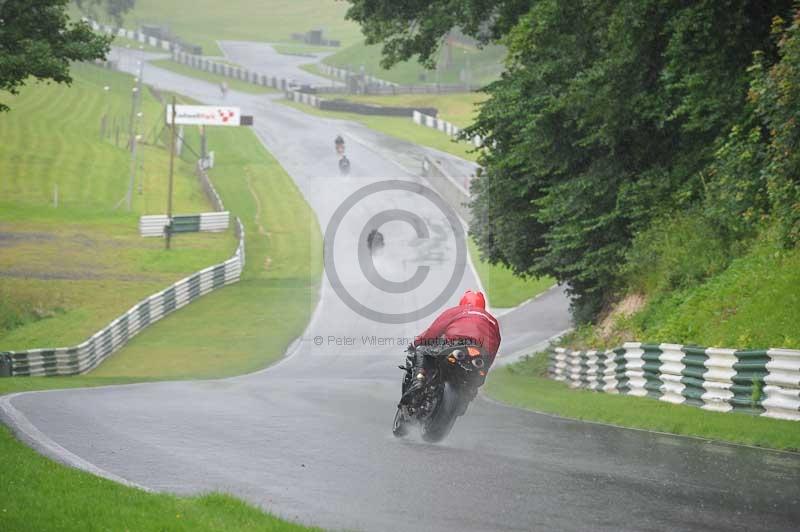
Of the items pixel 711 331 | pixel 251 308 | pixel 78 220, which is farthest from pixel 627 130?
pixel 78 220

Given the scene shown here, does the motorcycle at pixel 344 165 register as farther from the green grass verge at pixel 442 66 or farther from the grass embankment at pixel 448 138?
the green grass verge at pixel 442 66

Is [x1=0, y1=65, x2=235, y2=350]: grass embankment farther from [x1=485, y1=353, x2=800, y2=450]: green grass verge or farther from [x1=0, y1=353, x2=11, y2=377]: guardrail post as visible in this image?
[x1=485, y1=353, x2=800, y2=450]: green grass verge

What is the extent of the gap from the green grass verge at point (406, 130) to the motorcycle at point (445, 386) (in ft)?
224

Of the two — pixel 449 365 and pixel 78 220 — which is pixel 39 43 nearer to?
pixel 449 365

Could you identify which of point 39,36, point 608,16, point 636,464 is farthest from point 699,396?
point 39,36

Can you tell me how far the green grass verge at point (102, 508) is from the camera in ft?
26.2

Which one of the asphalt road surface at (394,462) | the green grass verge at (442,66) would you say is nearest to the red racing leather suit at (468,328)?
the asphalt road surface at (394,462)

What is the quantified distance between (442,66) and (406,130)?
4092 centimetres

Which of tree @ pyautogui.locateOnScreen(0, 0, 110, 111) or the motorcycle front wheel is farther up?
tree @ pyautogui.locateOnScreen(0, 0, 110, 111)

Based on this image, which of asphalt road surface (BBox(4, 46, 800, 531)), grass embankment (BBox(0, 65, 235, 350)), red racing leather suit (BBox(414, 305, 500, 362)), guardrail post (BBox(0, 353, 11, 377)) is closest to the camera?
asphalt road surface (BBox(4, 46, 800, 531))

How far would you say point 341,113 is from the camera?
10381cm

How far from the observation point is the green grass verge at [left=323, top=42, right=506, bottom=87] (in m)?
126

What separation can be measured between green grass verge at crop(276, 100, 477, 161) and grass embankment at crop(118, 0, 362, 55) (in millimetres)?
65837

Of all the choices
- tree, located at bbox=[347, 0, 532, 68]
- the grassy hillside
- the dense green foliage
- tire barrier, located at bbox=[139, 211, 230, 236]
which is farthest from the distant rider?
the grassy hillside
